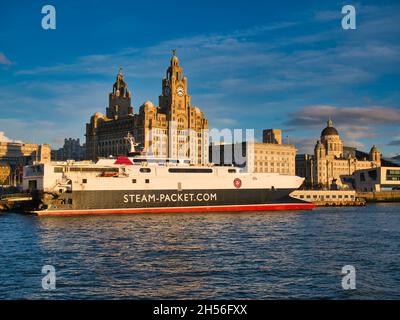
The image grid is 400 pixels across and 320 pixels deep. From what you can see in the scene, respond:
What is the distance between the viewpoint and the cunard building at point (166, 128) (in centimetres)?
15912

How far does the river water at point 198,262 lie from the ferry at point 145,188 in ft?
67.8

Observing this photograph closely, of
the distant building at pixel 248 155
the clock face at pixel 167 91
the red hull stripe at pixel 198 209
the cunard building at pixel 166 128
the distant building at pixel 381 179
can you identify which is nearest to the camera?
the red hull stripe at pixel 198 209

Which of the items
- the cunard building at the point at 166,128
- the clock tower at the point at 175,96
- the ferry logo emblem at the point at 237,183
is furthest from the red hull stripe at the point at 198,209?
the clock tower at the point at 175,96

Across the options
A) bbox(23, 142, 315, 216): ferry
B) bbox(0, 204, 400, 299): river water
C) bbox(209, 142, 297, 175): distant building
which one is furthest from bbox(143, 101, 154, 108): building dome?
bbox(0, 204, 400, 299): river water

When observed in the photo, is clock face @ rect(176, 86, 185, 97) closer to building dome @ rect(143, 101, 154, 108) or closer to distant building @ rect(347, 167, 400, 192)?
building dome @ rect(143, 101, 154, 108)

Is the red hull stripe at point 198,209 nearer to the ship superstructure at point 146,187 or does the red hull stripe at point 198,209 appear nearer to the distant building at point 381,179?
the ship superstructure at point 146,187

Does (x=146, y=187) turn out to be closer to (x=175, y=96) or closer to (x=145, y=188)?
(x=145, y=188)

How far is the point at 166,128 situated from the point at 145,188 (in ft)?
318

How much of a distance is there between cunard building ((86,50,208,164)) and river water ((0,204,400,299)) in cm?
11367

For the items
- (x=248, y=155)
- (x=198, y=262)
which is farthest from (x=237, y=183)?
(x=248, y=155)

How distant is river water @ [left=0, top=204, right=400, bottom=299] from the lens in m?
19.8

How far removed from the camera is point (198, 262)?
26375mm
